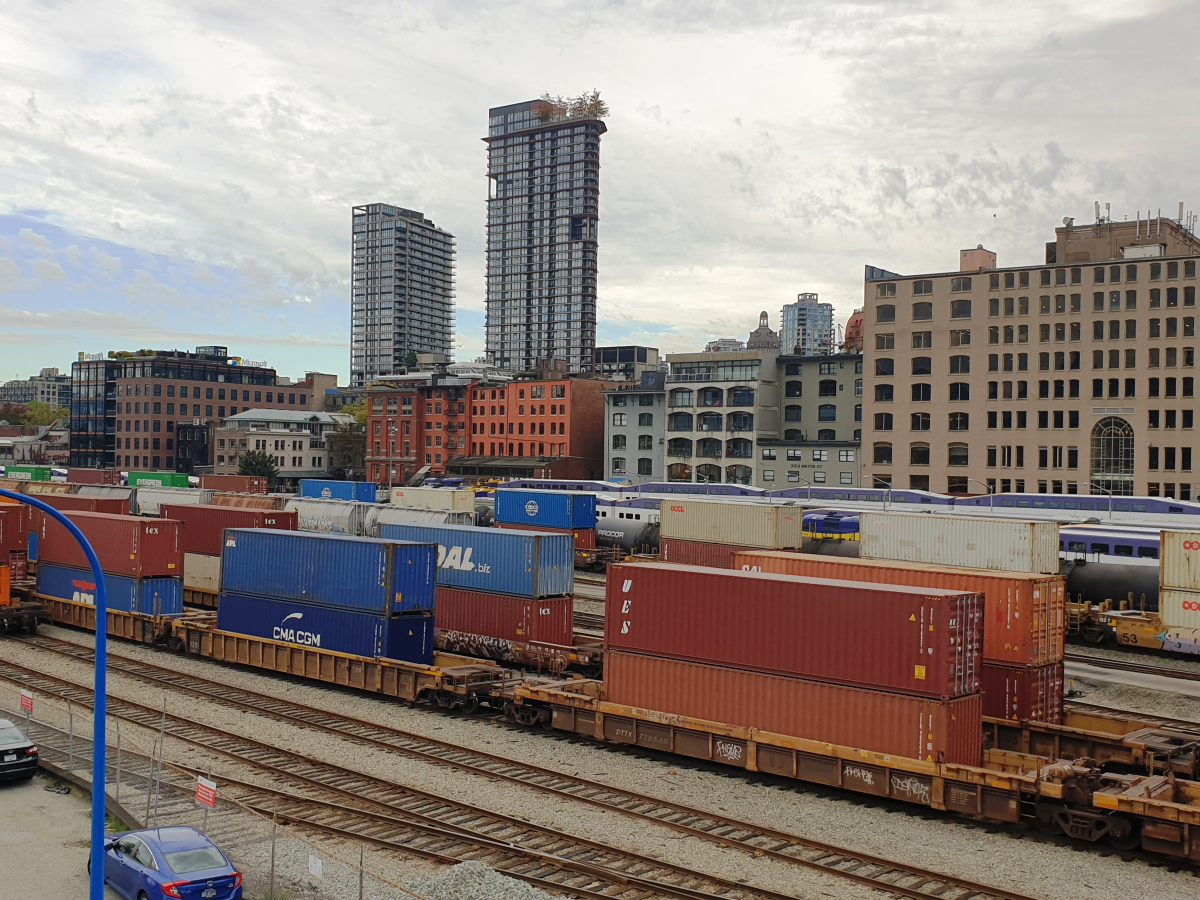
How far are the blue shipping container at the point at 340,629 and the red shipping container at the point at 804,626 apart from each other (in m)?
7.89

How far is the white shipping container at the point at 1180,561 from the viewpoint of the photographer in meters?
37.0

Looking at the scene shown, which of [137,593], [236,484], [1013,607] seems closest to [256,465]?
[236,484]

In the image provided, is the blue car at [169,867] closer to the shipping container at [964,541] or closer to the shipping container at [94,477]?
the shipping container at [964,541]

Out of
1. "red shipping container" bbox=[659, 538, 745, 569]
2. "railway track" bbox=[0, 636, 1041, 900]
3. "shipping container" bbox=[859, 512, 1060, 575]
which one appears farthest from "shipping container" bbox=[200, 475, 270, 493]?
"shipping container" bbox=[859, 512, 1060, 575]

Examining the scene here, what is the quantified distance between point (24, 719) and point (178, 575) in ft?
36.7

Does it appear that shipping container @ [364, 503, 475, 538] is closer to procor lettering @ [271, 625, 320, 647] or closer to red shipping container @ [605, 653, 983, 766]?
procor lettering @ [271, 625, 320, 647]

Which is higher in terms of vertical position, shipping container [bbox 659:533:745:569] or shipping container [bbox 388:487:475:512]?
shipping container [bbox 388:487:475:512]

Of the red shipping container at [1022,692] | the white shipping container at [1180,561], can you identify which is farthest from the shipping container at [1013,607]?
the white shipping container at [1180,561]

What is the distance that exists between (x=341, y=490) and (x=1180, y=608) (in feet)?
206

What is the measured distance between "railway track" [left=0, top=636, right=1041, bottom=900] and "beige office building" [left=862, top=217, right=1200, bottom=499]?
249 ft

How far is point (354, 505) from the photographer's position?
4919 cm

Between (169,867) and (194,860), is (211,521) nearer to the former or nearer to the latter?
(194,860)

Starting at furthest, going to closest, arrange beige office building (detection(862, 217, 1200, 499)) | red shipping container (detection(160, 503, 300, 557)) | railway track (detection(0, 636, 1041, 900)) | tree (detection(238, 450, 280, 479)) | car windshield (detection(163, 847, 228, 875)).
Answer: tree (detection(238, 450, 280, 479)), beige office building (detection(862, 217, 1200, 499)), red shipping container (detection(160, 503, 300, 557)), railway track (detection(0, 636, 1041, 900)), car windshield (detection(163, 847, 228, 875))

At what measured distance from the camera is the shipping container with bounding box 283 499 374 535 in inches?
1896
